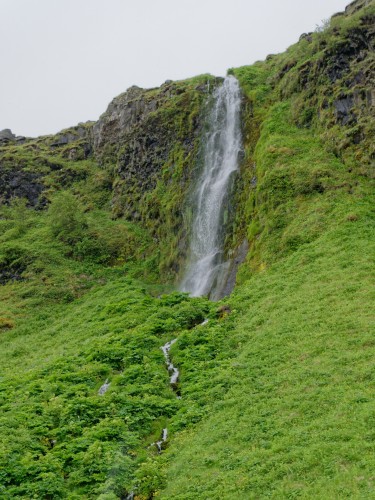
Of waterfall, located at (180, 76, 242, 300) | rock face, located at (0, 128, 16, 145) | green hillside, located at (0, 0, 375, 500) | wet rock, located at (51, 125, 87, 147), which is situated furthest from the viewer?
rock face, located at (0, 128, 16, 145)

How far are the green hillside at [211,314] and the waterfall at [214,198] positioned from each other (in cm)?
143

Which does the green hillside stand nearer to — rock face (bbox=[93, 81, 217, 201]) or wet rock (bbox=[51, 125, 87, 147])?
rock face (bbox=[93, 81, 217, 201])

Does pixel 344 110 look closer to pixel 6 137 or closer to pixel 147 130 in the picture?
pixel 147 130

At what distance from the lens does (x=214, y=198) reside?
4169 centimetres

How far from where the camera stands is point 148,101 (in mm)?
62469

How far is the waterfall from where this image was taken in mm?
36312

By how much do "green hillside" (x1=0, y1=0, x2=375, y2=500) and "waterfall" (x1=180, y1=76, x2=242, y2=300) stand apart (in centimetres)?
143

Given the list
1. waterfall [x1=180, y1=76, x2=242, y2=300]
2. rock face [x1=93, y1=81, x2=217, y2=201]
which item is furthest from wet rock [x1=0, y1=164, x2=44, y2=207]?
waterfall [x1=180, y1=76, x2=242, y2=300]

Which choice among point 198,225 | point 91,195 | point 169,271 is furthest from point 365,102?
point 91,195

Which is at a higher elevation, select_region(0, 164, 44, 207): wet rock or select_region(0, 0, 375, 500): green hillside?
select_region(0, 164, 44, 207): wet rock

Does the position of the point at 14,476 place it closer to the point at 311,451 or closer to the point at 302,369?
the point at 311,451

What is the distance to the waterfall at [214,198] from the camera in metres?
36.3

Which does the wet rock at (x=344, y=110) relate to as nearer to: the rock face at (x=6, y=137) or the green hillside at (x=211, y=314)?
the green hillside at (x=211, y=314)

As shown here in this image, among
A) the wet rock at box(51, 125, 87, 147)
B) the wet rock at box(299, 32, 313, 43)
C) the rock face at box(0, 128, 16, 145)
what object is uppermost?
the rock face at box(0, 128, 16, 145)
